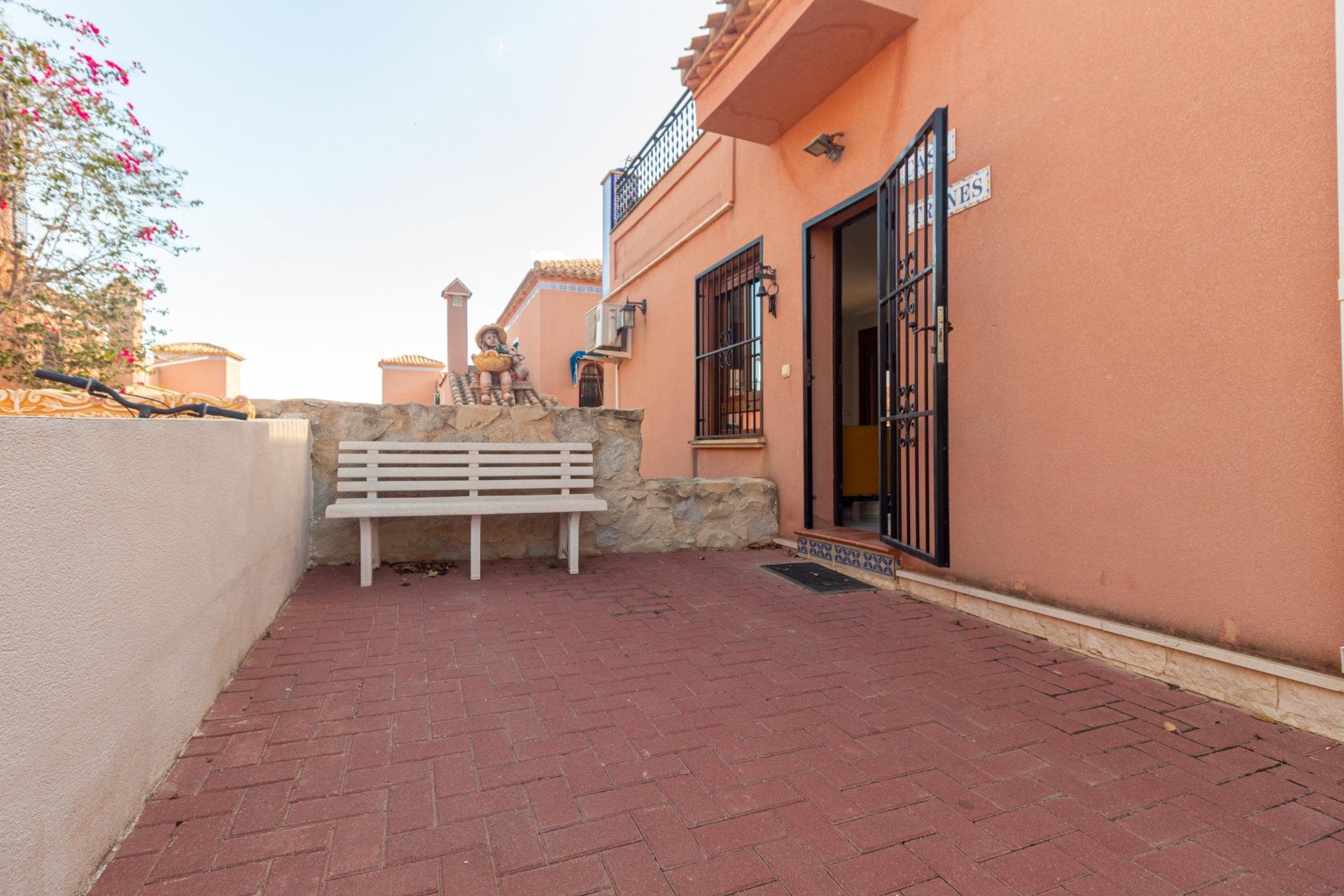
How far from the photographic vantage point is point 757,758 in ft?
5.76

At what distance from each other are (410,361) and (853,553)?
810 inches

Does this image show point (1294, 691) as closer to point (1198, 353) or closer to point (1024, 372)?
point (1198, 353)

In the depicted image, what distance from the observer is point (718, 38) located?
183 inches

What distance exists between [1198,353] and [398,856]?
119 inches

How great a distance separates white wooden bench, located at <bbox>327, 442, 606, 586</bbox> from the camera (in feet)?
12.0

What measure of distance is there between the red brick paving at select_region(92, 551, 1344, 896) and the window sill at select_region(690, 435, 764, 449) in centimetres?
283

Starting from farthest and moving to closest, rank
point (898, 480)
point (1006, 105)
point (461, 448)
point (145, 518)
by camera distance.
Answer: point (461, 448) < point (898, 480) < point (1006, 105) < point (145, 518)

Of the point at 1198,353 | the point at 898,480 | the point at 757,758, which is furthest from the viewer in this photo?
the point at 898,480

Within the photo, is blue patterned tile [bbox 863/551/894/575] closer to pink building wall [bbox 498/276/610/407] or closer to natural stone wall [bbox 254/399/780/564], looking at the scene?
natural stone wall [bbox 254/399/780/564]

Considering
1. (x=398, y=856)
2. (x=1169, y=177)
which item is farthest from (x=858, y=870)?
(x=1169, y=177)

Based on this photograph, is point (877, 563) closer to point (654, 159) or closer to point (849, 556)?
point (849, 556)

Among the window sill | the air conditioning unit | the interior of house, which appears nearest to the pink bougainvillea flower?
the air conditioning unit

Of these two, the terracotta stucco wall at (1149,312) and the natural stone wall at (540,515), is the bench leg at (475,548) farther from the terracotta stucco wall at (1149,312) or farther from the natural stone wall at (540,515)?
the terracotta stucco wall at (1149,312)

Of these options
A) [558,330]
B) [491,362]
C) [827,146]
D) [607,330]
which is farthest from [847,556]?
[558,330]
